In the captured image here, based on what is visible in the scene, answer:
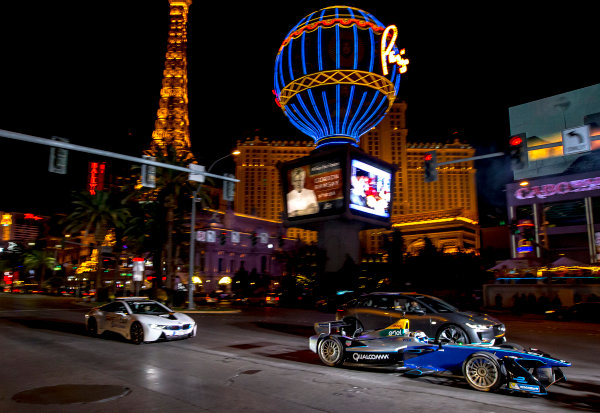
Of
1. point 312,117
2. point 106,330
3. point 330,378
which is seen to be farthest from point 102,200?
point 330,378

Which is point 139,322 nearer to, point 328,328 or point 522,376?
point 328,328

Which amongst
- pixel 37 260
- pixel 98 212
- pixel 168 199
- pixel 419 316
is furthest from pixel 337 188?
pixel 37 260

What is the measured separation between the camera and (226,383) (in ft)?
28.8

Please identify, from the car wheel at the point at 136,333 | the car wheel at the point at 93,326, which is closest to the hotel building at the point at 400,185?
the car wheel at the point at 93,326

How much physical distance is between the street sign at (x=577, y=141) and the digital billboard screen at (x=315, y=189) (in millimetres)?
30211

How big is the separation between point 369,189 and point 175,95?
260 ft

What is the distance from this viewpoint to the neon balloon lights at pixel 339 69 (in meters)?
43.6

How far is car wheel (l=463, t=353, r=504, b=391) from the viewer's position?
25.9ft

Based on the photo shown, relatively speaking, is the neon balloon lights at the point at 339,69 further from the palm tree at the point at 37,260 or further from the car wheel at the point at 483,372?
the palm tree at the point at 37,260

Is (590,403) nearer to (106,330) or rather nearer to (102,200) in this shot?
(106,330)

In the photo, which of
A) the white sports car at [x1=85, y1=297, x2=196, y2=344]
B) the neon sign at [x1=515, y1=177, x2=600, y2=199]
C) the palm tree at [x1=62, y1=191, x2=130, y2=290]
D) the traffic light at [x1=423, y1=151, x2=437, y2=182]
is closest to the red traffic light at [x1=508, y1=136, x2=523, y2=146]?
the traffic light at [x1=423, y1=151, x2=437, y2=182]

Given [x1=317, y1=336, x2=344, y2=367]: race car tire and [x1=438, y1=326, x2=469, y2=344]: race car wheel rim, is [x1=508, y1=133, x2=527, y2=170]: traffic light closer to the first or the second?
[x1=438, y1=326, x2=469, y2=344]: race car wheel rim

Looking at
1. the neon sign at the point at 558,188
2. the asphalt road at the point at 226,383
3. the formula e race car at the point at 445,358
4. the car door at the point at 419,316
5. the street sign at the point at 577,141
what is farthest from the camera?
the neon sign at the point at 558,188

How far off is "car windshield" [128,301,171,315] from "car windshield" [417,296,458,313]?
26.7 feet
